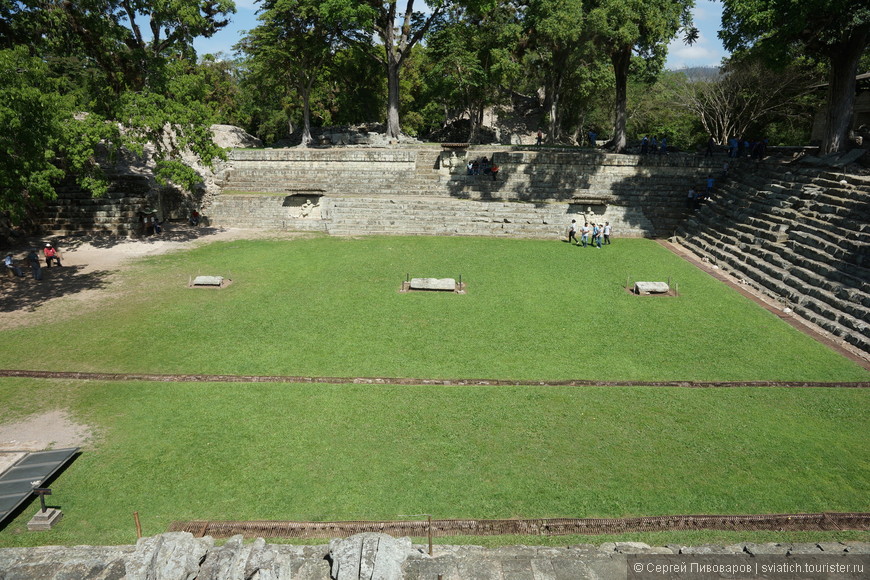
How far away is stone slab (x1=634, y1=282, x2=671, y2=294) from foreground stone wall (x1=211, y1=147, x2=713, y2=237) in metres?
7.46

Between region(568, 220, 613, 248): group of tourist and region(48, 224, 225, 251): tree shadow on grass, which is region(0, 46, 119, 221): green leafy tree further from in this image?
region(568, 220, 613, 248): group of tourist

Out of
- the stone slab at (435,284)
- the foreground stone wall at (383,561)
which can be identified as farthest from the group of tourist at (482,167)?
the foreground stone wall at (383,561)

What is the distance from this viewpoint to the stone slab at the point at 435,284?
15.4m

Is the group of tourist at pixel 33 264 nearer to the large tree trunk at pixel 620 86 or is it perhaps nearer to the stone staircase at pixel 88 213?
the stone staircase at pixel 88 213

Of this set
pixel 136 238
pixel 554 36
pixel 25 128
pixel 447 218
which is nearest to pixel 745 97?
pixel 554 36

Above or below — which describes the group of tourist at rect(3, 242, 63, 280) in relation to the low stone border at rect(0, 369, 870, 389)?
above

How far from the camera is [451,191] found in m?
26.2

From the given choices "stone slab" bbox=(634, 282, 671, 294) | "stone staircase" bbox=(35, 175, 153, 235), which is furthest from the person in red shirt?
"stone slab" bbox=(634, 282, 671, 294)

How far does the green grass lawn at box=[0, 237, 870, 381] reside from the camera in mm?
10961

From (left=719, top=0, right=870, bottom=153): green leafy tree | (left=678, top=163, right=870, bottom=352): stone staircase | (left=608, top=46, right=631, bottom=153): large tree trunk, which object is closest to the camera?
(left=678, top=163, right=870, bottom=352): stone staircase

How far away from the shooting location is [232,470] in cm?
764

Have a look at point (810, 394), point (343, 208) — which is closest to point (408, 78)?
point (343, 208)

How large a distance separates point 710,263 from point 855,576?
15.3 metres

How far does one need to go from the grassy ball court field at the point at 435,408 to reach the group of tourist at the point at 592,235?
5236mm
